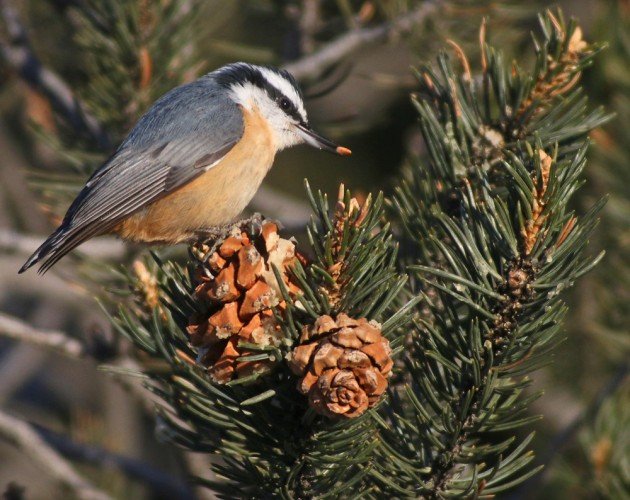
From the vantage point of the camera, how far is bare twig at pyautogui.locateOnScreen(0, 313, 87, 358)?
1.86 metres

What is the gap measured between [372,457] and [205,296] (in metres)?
0.37

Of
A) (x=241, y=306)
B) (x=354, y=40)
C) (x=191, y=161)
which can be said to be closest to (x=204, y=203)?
(x=191, y=161)

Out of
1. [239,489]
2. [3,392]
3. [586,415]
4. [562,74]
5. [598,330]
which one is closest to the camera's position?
[239,489]

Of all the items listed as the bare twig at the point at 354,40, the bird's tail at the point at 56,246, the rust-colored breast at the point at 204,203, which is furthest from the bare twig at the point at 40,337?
the bare twig at the point at 354,40

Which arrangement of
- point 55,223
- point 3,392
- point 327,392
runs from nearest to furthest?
point 327,392, point 55,223, point 3,392

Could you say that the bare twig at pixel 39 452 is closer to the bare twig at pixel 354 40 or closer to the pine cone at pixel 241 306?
the pine cone at pixel 241 306

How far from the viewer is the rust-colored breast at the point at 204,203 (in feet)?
7.56

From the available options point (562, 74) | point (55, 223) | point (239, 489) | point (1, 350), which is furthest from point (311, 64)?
point (1, 350)

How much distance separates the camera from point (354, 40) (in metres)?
2.42

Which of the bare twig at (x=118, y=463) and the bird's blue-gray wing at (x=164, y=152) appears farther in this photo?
the bird's blue-gray wing at (x=164, y=152)

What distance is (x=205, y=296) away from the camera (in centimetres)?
126

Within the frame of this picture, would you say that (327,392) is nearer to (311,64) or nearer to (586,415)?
(586,415)

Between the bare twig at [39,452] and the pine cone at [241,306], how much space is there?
2.71ft

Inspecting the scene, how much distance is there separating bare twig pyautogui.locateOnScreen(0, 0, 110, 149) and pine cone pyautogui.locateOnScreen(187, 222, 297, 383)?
112 centimetres
